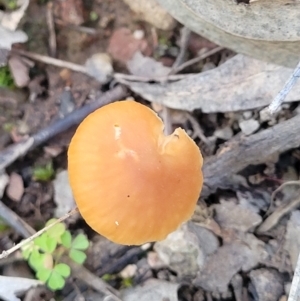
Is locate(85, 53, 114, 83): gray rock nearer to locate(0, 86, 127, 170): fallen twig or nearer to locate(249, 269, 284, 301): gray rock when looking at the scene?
locate(0, 86, 127, 170): fallen twig

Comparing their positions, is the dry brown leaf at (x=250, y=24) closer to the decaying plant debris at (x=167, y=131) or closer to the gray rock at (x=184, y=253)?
the decaying plant debris at (x=167, y=131)

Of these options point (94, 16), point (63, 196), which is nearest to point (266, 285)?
point (63, 196)

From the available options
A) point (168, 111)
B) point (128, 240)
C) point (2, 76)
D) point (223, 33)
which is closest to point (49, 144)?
point (2, 76)

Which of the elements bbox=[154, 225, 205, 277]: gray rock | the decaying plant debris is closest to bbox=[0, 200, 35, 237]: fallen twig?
the decaying plant debris

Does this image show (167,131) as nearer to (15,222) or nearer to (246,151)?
(246,151)

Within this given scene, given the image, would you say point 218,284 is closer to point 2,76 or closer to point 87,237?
point 87,237
